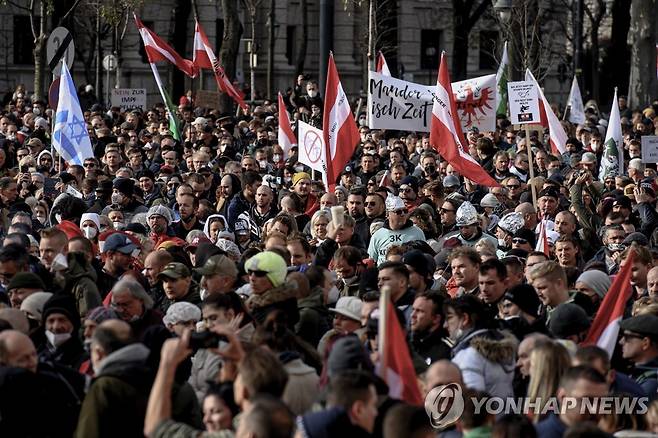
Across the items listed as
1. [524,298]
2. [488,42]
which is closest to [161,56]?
[524,298]

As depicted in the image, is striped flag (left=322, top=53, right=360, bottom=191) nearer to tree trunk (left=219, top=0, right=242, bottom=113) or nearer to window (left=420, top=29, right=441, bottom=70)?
tree trunk (left=219, top=0, right=242, bottom=113)

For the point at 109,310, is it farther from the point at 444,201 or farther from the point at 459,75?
the point at 459,75

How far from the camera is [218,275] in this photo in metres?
9.95

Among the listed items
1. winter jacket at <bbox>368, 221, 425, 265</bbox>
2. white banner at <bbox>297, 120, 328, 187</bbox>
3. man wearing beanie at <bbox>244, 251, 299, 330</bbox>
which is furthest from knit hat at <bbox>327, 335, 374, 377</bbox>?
white banner at <bbox>297, 120, 328, 187</bbox>

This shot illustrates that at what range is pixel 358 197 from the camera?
1484cm

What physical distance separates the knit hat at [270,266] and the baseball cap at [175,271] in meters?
0.83

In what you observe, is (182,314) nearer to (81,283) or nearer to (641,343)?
(81,283)

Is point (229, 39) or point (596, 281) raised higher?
point (229, 39)

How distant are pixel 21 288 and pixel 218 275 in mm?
1257

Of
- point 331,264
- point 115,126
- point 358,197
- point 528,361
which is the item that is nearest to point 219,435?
point 528,361

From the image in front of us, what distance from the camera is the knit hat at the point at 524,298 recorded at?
9078 mm

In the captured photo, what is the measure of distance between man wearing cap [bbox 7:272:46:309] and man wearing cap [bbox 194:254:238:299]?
1.09 metres

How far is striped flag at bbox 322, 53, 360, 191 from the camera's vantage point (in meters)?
16.2

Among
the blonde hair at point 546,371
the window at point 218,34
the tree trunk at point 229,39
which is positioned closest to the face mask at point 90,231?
the blonde hair at point 546,371
